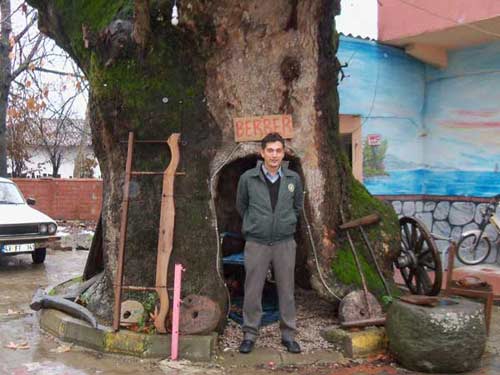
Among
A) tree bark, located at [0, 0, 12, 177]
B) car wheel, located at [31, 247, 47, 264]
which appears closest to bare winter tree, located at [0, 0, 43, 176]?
tree bark, located at [0, 0, 12, 177]

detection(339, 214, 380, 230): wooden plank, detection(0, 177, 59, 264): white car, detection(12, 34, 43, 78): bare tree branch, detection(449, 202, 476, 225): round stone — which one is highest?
detection(12, 34, 43, 78): bare tree branch

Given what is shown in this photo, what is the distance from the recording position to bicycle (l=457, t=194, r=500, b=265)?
921 centimetres

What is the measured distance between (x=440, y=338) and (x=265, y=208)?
1.95m

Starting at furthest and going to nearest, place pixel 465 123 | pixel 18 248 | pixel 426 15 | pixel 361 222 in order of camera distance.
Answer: pixel 18 248 → pixel 465 123 → pixel 426 15 → pixel 361 222

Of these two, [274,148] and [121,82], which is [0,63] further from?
[274,148]

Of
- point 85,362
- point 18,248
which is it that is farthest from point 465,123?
point 18,248

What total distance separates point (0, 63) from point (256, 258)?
13607 millimetres

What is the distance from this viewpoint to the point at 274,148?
221 inches

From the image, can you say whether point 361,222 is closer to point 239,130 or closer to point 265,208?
point 265,208

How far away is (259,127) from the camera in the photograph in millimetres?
6320

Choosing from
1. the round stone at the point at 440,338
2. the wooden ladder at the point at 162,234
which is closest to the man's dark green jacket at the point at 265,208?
the wooden ladder at the point at 162,234

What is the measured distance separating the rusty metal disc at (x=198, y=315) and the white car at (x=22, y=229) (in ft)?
21.2

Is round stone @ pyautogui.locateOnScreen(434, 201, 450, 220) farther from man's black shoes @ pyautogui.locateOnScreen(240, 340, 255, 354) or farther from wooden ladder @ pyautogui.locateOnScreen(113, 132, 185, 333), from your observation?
wooden ladder @ pyautogui.locateOnScreen(113, 132, 185, 333)

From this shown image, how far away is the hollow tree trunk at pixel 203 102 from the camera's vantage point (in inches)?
242
